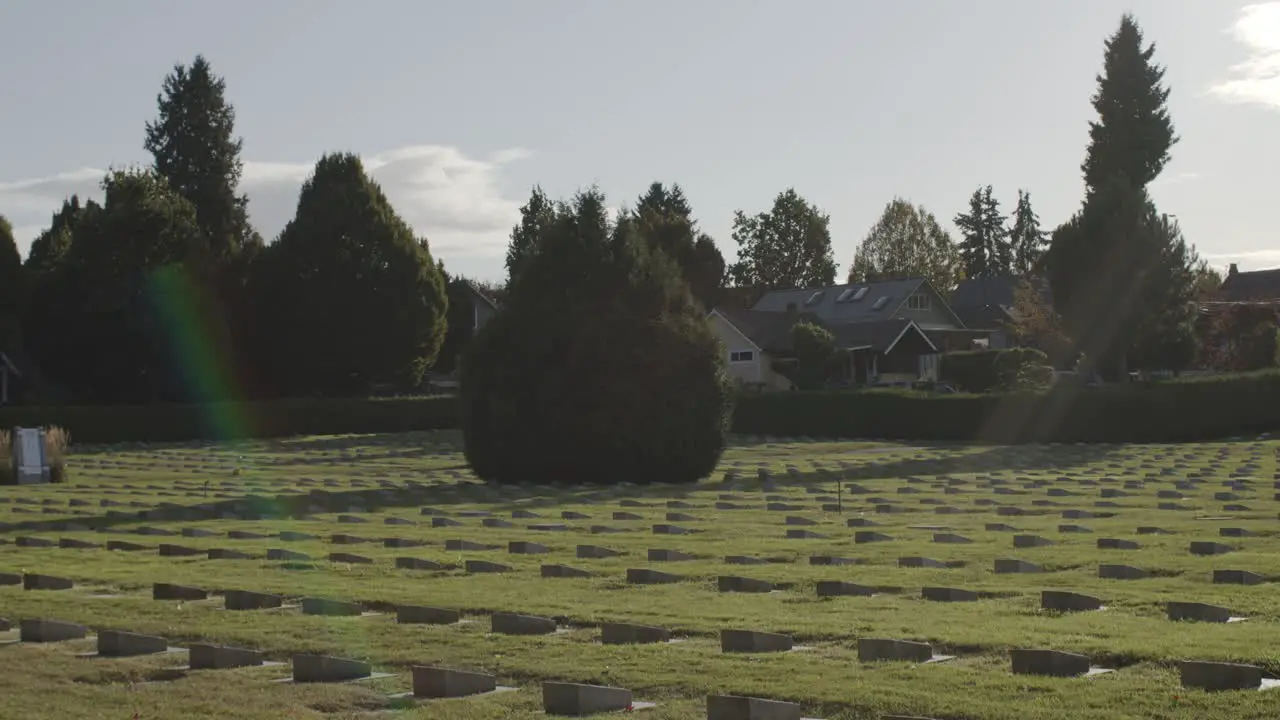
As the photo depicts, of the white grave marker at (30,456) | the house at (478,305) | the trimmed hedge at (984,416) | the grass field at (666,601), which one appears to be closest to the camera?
the grass field at (666,601)

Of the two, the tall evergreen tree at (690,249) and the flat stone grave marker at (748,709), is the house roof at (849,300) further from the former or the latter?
the flat stone grave marker at (748,709)

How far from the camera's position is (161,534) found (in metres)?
19.9

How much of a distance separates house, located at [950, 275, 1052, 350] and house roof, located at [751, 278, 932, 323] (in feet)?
20.9

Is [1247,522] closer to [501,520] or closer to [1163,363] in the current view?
[501,520]

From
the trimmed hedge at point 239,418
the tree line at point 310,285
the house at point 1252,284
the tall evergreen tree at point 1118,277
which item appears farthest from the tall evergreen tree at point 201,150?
the house at point 1252,284

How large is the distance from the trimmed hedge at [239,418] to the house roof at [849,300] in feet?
118

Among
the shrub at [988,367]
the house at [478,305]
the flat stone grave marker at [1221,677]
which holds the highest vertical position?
the house at [478,305]

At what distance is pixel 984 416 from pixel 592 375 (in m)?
26.3

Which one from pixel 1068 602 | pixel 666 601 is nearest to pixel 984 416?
pixel 666 601

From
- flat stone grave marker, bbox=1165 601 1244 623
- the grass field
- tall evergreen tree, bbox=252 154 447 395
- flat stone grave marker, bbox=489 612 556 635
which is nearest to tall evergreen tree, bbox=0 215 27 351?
tall evergreen tree, bbox=252 154 447 395

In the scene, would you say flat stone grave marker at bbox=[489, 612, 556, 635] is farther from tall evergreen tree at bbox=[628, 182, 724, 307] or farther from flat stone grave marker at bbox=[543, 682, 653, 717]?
tall evergreen tree at bbox=[628, 182, 724, 307]

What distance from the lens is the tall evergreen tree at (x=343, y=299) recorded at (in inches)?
2515

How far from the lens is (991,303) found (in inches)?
4215

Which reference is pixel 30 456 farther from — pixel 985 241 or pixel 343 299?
pixel 985 241
